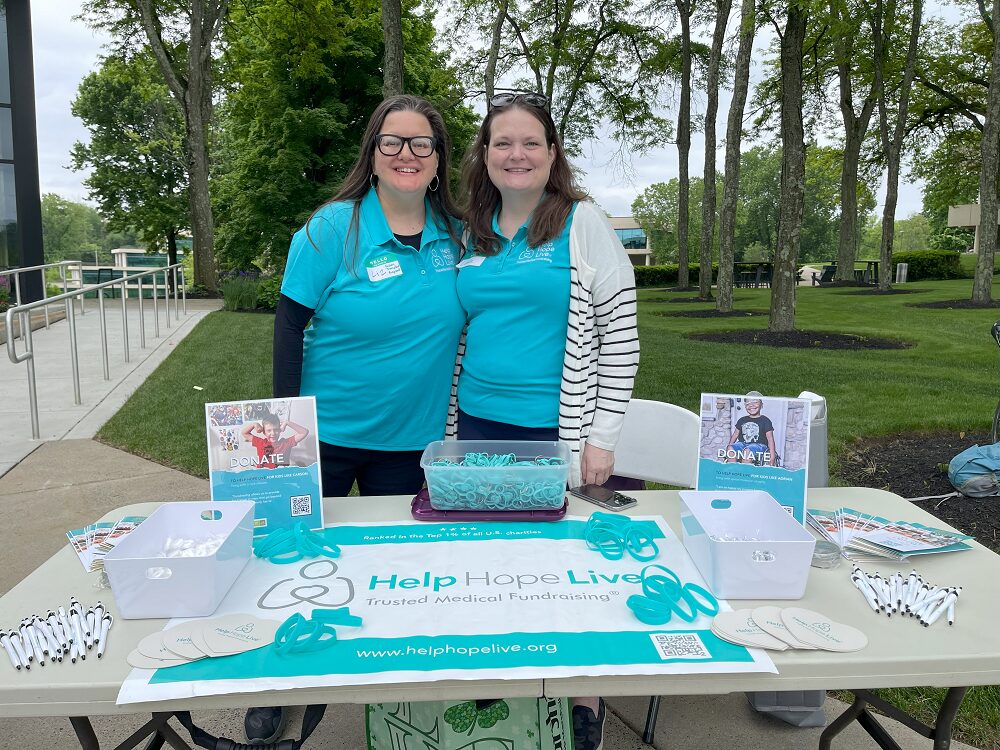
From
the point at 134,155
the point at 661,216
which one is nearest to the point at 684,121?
the point at 134,155

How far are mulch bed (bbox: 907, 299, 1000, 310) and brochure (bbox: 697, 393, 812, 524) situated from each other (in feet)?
46.9

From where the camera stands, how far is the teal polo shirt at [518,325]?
2.16 metres

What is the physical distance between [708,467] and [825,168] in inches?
1278

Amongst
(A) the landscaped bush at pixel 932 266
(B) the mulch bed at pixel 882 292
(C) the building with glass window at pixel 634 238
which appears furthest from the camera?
(C) the building with glass window at pixel 634 238

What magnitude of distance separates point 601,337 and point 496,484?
605mm

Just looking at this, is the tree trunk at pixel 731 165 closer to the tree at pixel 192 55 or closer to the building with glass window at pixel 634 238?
the tree at pixel 192 55

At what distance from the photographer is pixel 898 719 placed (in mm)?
1573

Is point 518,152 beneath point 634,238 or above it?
beneath

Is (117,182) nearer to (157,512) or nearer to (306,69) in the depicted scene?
(306,69)

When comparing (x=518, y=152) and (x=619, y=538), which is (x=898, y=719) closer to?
(x=619, y=538)

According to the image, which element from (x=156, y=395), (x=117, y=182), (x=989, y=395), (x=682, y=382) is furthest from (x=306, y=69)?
(x=117, y=182)

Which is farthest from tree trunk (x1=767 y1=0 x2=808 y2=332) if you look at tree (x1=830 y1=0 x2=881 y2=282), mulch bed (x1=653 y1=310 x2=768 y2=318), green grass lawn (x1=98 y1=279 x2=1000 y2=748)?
tree (x1=830 y1=0 x2=881 y2=282)

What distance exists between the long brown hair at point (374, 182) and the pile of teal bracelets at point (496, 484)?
70 centimetres

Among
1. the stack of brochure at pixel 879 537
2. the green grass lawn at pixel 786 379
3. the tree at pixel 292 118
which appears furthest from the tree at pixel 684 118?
the stack of brochure at pixel 879 537
